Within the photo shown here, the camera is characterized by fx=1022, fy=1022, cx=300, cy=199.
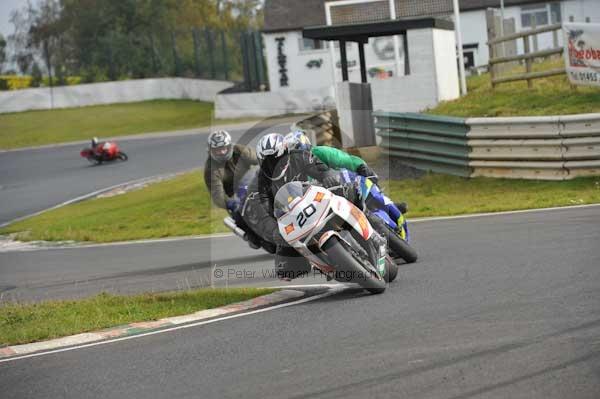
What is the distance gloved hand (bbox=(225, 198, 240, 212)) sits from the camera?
12.1 metres

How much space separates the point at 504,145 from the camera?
53.1 feet

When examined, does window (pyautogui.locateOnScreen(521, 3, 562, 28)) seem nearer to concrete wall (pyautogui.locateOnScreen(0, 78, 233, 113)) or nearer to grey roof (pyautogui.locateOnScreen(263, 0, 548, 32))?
grey roof (pyautogui.locateOnScreen(263, 0, 548, 32))

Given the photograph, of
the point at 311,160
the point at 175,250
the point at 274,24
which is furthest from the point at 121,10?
the point at 311,160

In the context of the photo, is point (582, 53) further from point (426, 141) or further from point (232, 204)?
point (232, 204)

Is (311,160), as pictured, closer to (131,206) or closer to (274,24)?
(131,206)

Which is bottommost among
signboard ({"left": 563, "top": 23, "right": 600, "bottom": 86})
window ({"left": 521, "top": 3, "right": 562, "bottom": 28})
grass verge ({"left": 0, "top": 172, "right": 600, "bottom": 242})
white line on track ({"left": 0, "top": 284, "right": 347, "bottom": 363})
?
grass verge ({"left": 0, "top": 172, "right": 600, "bottom": 242})

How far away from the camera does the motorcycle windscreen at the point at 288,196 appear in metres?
8.77

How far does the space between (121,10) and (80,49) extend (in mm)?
3526

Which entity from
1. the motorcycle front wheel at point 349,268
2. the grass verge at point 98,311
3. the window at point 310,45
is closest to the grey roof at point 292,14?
the window at point 310,45

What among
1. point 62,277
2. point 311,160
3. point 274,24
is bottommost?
point 62,277

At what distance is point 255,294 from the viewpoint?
965 centimetres

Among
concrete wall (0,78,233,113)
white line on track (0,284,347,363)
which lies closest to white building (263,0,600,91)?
concrete wall (0,78,233,113)

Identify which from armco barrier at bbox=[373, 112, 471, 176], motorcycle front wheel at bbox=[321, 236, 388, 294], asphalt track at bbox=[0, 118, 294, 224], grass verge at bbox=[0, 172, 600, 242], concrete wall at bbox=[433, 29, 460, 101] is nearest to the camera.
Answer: motorcycle front wheel at bbox=[321, 236, 388, 294]

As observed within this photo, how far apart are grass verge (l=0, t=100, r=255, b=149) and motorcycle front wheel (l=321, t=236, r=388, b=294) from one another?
29562 millimetres
